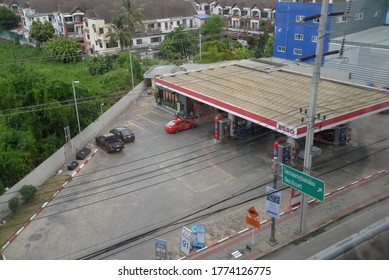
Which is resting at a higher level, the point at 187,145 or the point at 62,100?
the point at 62,100

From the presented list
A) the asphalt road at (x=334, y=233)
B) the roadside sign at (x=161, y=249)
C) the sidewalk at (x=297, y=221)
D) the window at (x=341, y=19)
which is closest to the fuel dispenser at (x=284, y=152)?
the sidewalk at (x=297, y=221)

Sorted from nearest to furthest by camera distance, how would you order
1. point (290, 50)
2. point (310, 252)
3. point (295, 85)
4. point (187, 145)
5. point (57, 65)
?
1. point (310, 252)
2. point (187, 145)
3. point (295, 85)
4. point (290, 50)
5. point (57, 65)

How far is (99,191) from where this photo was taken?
20.4 m

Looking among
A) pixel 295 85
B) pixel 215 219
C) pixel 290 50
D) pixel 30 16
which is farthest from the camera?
pixel 30 16

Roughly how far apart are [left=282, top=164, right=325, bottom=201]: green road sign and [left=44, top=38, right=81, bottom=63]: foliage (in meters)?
42.8

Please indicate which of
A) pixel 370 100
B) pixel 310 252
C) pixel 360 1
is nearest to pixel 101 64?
pixel 360 1

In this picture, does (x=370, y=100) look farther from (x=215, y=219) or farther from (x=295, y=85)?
(x=215, y=219)

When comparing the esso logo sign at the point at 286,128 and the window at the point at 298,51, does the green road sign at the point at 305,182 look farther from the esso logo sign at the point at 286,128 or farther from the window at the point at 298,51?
the window at the point at 298,51

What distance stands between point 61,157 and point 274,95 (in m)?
13.9

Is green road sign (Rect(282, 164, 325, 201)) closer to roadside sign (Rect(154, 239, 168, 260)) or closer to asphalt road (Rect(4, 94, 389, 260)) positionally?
asphalt road (Rect(4, 94, 389, 260))

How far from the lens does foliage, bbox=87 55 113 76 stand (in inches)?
1786

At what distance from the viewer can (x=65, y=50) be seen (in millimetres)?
51938

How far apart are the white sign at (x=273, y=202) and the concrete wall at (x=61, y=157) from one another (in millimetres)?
12330

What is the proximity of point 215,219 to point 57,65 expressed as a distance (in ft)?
135
